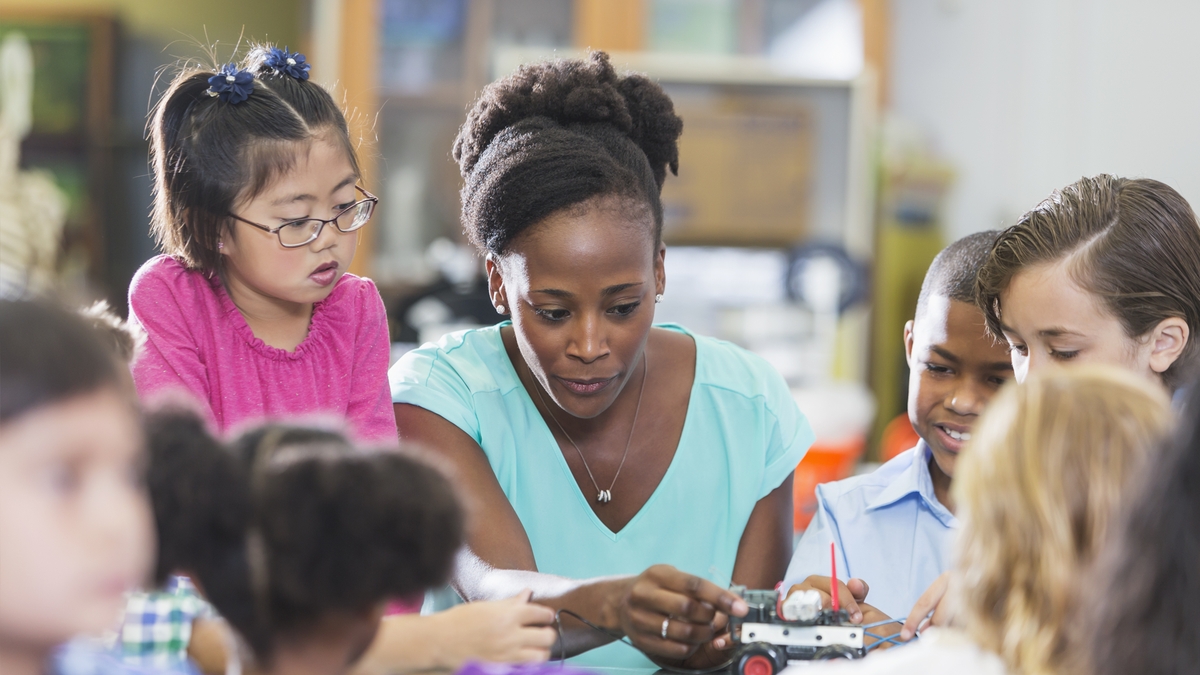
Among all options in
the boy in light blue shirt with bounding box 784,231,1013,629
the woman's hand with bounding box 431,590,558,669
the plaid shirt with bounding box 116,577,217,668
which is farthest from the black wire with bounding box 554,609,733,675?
the plaid shirt with bounding box 116,577,217,668

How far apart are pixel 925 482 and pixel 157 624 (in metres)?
0.96

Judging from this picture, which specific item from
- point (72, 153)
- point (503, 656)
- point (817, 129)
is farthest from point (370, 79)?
Result: point (503, 656)

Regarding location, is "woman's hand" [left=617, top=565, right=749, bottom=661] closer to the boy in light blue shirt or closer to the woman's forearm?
the woman's forearm

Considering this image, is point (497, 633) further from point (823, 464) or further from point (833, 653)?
point (823, 464)

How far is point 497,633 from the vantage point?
3.14 ft

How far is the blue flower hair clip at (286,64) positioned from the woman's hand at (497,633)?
79 cm

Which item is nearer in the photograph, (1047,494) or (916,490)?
(1047,494)

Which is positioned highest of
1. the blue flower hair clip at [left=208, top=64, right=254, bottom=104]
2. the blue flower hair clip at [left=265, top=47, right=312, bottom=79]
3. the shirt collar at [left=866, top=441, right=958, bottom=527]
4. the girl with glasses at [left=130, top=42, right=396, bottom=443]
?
the blue flower hair clip at [left=265, top=47, right=312, bottom=79]

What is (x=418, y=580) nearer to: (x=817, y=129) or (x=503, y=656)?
(x=503, y=656)

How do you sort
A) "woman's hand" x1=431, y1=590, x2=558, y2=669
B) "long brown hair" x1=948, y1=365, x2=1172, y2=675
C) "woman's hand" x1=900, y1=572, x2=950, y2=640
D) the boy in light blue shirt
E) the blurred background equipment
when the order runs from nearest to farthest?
"long brown hair" x1=948, y1=365, x2=1172, y2=675, "woman's hand" x1=431, y1=590, x2=558, y2=669, "woman's hand" x1=900, y1=572, x2=950, y2=640, the boy in light blue shirt, the blurred background equipment

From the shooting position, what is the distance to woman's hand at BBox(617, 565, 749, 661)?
40.0 inches

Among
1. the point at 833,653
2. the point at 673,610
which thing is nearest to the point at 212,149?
the point at 673,610

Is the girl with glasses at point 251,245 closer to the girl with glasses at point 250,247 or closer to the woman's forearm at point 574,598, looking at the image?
the girl with glasses at point 250,247

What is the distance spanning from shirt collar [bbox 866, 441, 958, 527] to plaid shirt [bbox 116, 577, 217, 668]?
0.88 m
